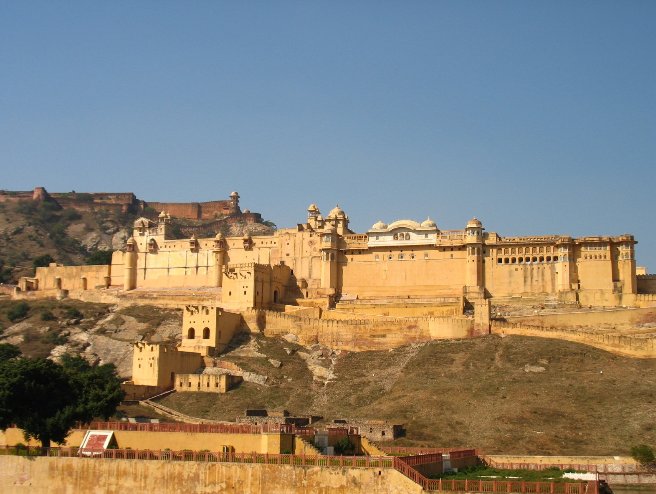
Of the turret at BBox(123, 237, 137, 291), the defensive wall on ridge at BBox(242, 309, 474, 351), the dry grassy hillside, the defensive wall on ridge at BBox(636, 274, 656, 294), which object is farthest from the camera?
the turret at BBox(123, 237, 137, 291)

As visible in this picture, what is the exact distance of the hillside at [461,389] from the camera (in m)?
52.2

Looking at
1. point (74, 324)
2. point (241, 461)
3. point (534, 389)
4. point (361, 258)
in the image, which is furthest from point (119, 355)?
point (241, 461)

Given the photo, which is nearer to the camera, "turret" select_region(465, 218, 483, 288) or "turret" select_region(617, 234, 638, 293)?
"turret" select_region(617, 234, 638, 293)

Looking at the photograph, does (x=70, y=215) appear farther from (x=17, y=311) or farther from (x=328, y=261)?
(x=328, y=261)

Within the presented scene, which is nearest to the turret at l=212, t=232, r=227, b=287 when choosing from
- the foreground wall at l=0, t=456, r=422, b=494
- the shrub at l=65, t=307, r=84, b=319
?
the shrub at l=65, t=307, r=84, b=319

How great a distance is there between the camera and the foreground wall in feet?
109

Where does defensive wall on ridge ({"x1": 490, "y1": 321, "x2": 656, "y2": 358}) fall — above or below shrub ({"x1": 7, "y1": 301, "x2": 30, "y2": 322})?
below

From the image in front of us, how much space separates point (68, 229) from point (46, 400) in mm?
104825

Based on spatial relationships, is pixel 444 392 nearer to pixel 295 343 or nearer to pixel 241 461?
pixel 295 343

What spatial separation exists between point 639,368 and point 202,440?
31828 mm

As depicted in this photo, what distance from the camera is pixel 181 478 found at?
3534cm

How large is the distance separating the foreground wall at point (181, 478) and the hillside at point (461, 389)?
18.0 m

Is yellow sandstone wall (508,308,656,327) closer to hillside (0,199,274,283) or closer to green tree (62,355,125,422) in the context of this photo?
green tree (62,355,125,422)

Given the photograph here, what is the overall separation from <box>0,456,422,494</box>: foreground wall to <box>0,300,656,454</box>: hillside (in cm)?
1803
